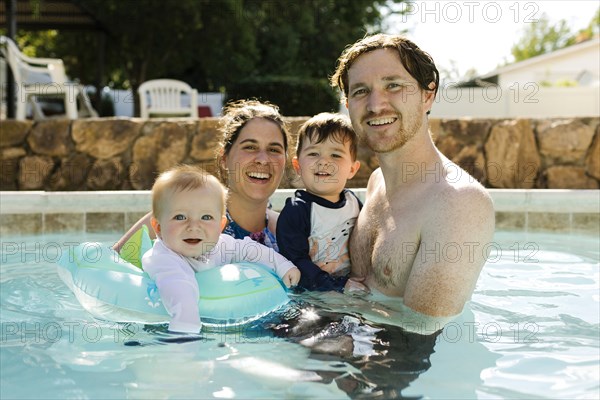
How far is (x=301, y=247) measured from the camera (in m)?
3.30

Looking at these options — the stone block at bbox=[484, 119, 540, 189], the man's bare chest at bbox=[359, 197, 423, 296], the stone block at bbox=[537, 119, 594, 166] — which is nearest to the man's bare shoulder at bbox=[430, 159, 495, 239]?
the man's bare chest at bbox=[359, 197, 423, 296]

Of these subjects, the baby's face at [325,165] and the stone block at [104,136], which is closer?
the baby's face at [325,165]

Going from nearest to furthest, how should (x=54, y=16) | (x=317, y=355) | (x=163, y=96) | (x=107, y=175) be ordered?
(x=317, y=355) < (x=107, y=175) < (x=163, y=96) < (x=54, y=16)

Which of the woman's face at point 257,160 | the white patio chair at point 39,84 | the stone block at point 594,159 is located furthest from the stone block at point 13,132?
the stone block at point 594,159

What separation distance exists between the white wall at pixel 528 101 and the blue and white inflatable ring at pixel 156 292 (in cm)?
984

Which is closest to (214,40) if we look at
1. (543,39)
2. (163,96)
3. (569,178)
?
(163,96)

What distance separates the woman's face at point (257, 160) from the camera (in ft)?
11.7

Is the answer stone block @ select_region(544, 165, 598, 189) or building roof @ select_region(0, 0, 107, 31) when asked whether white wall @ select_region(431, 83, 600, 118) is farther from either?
building roof @ select_region(0, 0, 107, 31)

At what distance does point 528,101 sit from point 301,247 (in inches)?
406

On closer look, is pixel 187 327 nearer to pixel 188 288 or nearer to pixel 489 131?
pixel 188 288

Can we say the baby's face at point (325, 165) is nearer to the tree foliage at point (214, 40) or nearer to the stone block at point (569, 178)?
the stone block at point (569, 178)

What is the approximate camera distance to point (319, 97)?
60.3 feet

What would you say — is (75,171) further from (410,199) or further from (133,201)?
(410,199)

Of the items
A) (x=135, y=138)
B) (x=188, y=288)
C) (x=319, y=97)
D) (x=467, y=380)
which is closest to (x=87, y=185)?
(x=135, y=138)
